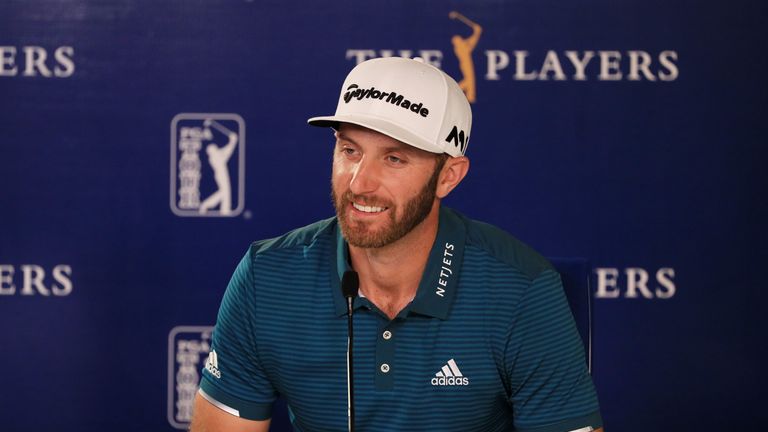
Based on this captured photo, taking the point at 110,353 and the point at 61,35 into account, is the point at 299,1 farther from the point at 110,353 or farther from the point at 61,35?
the point at 110,353

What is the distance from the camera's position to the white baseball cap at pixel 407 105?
144cm

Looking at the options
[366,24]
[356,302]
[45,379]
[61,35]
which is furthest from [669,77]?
[45,379]

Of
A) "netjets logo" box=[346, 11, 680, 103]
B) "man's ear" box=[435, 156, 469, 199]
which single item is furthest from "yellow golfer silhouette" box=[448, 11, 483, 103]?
"man's ear" box=[435, 156, 469, 199]

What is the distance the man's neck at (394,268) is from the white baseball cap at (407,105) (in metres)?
0.15

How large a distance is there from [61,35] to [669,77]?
1643 mm

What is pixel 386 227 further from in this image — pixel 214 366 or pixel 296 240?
pixel 214 366

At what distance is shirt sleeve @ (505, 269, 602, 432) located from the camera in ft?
4.74

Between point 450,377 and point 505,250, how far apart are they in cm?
23

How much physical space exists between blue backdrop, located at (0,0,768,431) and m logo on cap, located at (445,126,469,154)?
1.10 metres

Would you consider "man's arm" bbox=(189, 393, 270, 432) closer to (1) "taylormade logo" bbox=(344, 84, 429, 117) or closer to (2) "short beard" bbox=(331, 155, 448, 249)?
(2) "short beard" bbox=(331, 155, 448, 249)

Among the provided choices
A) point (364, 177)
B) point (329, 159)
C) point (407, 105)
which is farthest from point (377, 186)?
point (329, 159)

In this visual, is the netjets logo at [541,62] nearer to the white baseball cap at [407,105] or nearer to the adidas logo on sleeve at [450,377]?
the white baseball cap at [407,105]

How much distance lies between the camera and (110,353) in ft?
8.82

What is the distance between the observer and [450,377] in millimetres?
1452
